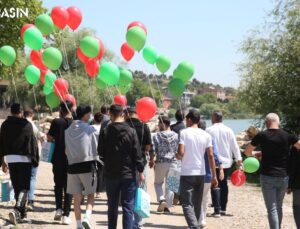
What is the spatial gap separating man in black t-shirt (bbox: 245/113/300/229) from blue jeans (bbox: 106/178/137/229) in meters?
1.75

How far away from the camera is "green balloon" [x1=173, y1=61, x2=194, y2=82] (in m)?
9.33

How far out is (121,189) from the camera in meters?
6.45

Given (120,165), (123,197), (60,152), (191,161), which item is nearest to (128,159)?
(120,165)

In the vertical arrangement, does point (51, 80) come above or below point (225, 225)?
above

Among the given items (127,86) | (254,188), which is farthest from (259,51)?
(127,86)

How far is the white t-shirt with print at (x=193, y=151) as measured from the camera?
277 inches

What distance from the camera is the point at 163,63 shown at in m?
10.4

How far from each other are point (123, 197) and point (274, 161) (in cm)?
204

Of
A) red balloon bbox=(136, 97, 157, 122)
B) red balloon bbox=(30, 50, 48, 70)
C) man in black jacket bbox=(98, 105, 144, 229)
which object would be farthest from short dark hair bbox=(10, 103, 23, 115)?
red balloon bbox=(30, 50, 48, 70)

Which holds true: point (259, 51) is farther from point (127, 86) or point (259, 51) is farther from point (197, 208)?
point (197, 208)

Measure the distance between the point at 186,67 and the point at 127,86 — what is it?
2260 mm

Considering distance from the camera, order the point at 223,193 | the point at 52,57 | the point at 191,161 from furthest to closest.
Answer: the point at 52,57, the point at 223,193, the point at 191,161

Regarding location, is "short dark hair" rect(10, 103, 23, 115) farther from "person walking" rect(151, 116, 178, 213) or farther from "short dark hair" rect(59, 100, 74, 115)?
"person walking" rect(151, 116, 178, 213)

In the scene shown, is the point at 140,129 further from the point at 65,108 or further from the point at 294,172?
the point at 294,172
